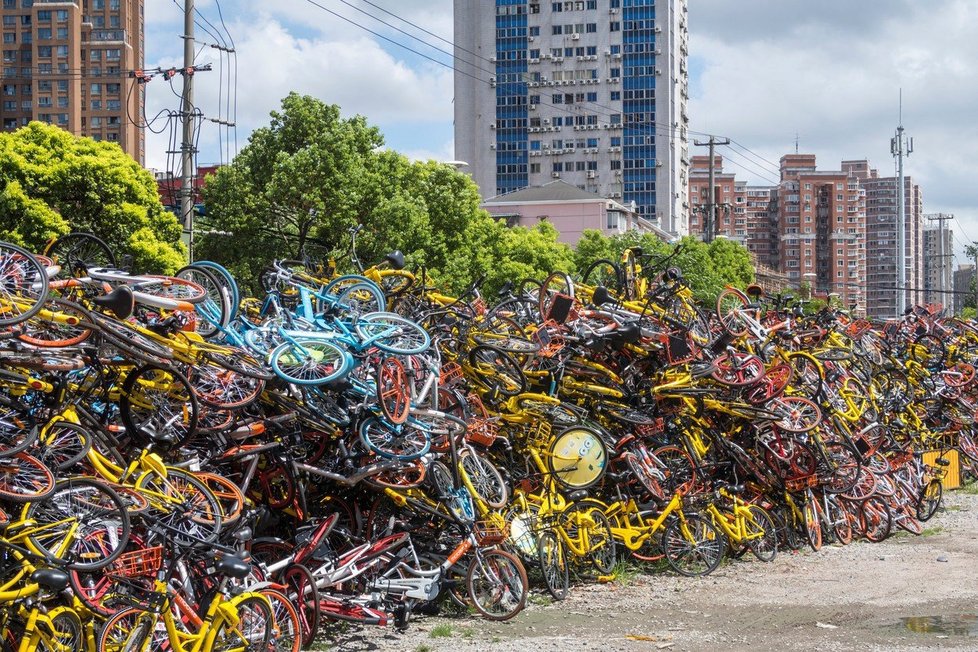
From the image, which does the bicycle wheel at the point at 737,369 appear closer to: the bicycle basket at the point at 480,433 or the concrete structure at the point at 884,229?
the bicycle basket at the point at 480,433

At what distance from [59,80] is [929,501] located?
111770 mm

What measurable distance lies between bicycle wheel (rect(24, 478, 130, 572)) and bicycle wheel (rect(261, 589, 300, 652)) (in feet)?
3.95

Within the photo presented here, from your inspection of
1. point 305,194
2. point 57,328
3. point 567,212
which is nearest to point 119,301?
point 57,328

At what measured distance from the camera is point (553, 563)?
36.3 feet

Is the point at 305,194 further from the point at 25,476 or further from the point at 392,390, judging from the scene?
the point at 25,476

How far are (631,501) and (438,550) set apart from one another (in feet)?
9.23

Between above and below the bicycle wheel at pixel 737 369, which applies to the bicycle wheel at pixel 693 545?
below

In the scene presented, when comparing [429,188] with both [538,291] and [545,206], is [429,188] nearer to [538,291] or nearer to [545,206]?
[538,291]

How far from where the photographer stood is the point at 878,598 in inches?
456

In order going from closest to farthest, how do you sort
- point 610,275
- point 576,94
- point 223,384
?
point 223,384 < point 610,275 < point 576,94

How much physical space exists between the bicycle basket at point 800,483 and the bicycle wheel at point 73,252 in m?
8.45

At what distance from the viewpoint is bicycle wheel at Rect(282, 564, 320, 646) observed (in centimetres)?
868

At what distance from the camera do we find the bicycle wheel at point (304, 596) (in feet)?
28.5

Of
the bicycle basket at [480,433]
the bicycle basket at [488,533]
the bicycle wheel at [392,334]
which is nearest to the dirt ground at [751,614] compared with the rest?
the bicycle basket at [488,533]
